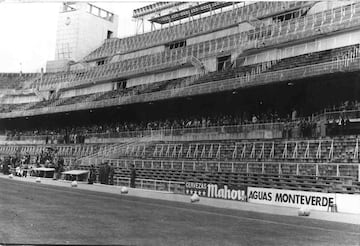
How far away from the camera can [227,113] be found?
3027 centimetres

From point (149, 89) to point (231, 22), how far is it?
424 inches

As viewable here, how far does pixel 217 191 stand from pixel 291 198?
12.6ft

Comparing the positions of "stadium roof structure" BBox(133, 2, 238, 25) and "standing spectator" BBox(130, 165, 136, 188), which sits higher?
"stadium roof structure" BBox(133, 2, 238, 25)

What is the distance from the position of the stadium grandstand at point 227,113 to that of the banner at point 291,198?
81 cm

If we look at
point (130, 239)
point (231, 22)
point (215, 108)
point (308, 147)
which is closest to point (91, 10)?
point (231, 22)

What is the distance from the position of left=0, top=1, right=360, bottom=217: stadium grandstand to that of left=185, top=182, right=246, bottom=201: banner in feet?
1.25

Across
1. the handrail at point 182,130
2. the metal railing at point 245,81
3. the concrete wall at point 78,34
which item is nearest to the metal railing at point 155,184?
the handrail at point 182,130

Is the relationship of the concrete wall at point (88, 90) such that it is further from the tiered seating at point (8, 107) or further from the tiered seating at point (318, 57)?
the tiered seating at point (318, 57)

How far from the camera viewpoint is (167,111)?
3572 cm

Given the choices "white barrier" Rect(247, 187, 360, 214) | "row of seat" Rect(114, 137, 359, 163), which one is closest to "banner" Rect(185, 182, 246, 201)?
"white barrier" Rect(247, 187, 360, 214)

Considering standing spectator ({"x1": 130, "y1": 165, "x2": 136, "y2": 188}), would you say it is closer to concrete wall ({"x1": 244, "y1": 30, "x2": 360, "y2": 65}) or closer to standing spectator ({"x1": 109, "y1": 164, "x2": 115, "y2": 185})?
standing spectator ({"x1": 109, "y1": 164, "x2": 115, "y2": 185})

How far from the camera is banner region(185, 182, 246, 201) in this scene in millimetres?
19578

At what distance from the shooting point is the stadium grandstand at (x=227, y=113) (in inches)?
838

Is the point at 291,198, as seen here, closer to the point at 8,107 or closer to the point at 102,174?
the point at 102,174
